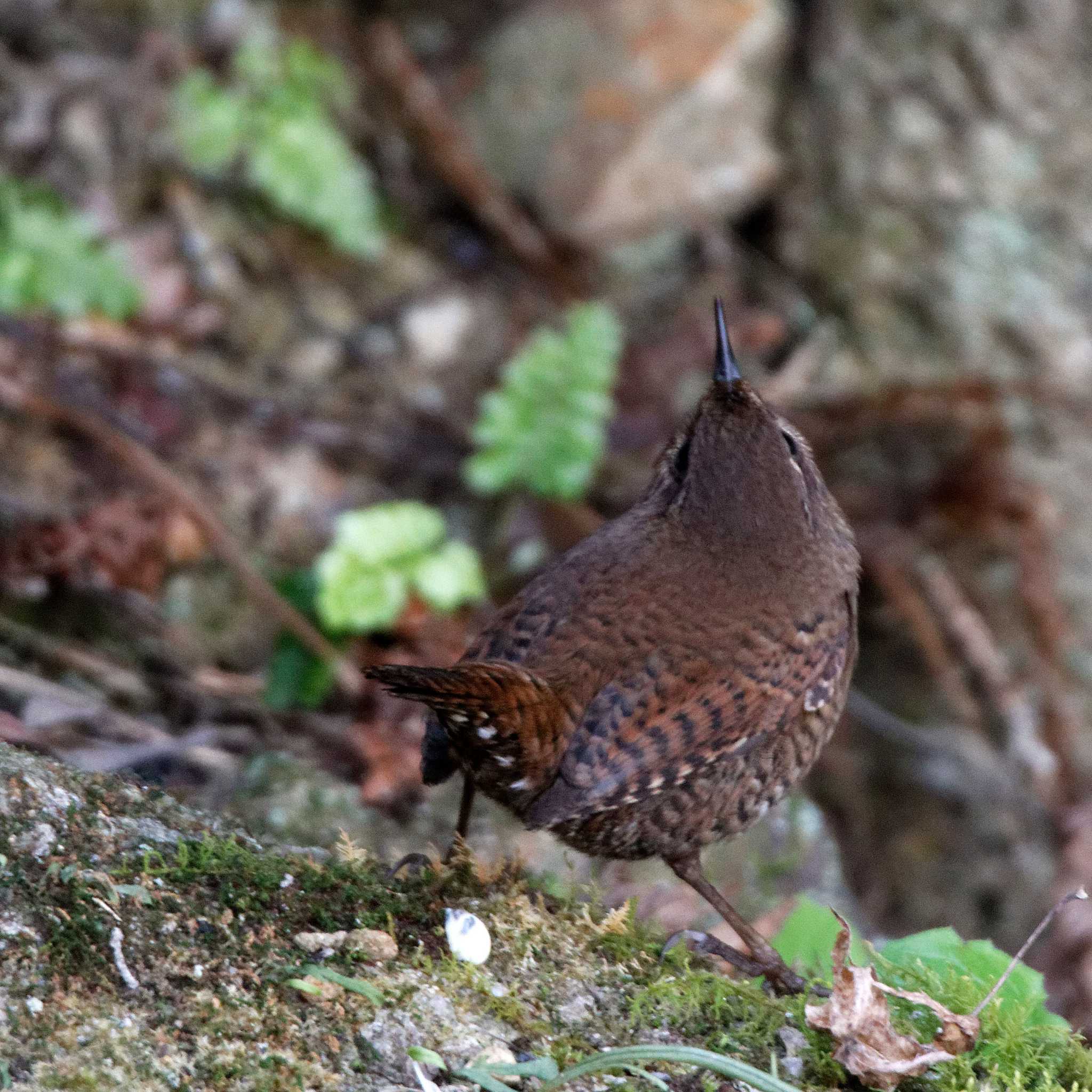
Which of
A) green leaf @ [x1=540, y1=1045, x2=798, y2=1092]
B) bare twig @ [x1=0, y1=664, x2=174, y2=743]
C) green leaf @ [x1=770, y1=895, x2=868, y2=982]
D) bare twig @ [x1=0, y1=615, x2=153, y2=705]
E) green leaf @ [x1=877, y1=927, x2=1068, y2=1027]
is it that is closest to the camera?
green leaf @ [x1=540, y1=1045, x2=798, y2=1092]

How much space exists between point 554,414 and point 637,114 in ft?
5.49

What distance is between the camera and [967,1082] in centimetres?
213

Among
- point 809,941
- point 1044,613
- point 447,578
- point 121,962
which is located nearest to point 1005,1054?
point 809,941

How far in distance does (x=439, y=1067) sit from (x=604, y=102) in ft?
15.1

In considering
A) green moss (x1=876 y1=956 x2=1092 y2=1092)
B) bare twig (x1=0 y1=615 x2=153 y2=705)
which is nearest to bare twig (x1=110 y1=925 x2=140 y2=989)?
green moss (x1=876 y1=956 x2=1092 y2=1092)

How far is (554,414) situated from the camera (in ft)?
15.8

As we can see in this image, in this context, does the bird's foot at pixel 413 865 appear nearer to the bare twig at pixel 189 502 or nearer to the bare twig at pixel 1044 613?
the bare twig at pixel 189 502

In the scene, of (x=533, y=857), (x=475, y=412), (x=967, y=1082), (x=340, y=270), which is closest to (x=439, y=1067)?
(x=967, y=1082)

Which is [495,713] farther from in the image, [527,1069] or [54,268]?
[54,268]

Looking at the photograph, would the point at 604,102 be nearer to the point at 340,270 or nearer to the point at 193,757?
the point at 340,270

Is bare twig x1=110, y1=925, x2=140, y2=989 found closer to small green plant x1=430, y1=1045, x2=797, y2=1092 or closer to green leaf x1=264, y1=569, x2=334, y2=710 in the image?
small green plant x1=430, y1=1045, x2=797, y2=1092

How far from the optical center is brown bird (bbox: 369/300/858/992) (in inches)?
103

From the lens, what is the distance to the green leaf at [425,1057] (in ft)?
6.66

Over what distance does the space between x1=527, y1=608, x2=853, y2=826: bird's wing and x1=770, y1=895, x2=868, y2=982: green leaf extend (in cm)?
43
